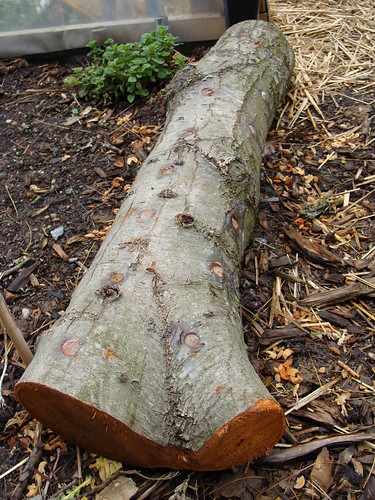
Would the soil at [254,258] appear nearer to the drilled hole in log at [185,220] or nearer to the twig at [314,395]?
the twig at [314,395]

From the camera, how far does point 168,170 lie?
2.55 m

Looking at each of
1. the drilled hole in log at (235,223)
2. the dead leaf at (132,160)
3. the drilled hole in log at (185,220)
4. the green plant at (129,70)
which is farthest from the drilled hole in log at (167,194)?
the green plant at (129,70)

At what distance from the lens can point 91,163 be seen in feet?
12.2

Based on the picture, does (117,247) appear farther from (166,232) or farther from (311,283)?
(311,283)

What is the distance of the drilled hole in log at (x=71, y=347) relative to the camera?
5.89 feet

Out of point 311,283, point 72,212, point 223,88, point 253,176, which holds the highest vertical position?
point 223,88

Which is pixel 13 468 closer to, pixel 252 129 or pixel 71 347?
pixel 71 347

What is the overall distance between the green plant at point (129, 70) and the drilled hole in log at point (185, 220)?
209cm

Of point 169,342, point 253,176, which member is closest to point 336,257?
point 253,176

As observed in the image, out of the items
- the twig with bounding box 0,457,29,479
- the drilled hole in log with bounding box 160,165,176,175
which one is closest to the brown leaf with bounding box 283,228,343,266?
the drilled hole in log with bounding box 160,165,176,175

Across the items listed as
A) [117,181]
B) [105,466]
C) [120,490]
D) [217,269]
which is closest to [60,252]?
[117,181]

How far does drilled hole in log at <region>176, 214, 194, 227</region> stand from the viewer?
2246mm

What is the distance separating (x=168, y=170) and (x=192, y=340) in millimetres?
965

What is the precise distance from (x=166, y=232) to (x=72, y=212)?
A: 52.2 inches
